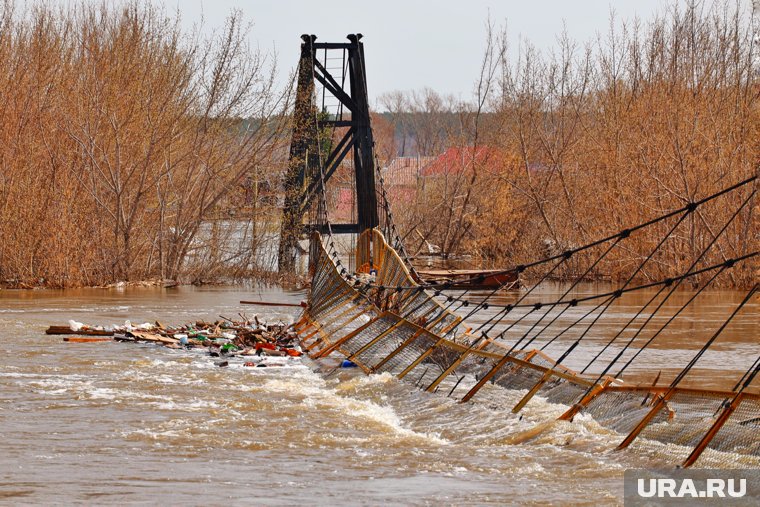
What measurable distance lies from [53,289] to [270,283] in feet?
16.8

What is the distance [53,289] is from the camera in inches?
953

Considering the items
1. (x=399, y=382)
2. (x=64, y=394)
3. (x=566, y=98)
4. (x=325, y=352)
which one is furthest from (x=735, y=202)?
(x=64, y=394)

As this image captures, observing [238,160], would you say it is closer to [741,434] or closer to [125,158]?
[125,158]

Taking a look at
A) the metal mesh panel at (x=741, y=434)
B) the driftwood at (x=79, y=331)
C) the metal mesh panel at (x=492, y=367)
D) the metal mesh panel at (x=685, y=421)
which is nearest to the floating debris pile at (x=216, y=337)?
the driftwood at (x=79, y=331)

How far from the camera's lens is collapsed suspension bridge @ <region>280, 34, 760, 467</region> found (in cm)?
765

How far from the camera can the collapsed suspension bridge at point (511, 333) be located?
7.65 m

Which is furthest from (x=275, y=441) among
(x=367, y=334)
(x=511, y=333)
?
(x=511, y=333)

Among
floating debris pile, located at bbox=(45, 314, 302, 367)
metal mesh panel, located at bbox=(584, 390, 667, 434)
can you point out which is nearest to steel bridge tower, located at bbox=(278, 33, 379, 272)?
floating debris pile, located at bbox=(45, 314, 302, 367)

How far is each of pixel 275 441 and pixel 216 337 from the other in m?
7.21

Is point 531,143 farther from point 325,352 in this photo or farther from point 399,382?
point 399,382

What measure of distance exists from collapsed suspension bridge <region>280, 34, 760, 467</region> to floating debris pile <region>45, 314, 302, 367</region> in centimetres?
40

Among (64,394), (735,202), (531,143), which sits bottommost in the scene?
(64,394)

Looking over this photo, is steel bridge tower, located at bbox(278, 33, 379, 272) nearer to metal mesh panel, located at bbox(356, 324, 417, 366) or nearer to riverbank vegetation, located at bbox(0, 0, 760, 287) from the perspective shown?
riverbank vegetation, located at bbox(0, 0, 760, 287)

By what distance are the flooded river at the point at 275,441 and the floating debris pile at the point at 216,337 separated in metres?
0.70
